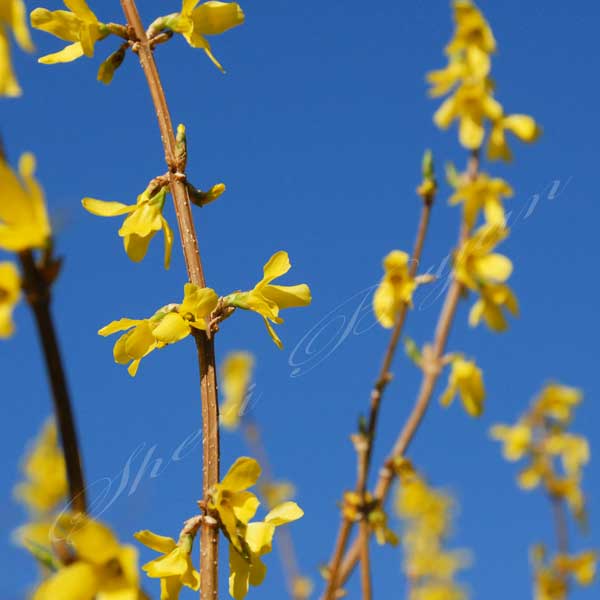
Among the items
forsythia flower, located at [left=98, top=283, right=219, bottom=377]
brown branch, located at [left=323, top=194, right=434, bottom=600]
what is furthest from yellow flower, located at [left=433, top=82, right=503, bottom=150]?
forsythia flower, located at [left=98, top=283, right=219, bottom=377]

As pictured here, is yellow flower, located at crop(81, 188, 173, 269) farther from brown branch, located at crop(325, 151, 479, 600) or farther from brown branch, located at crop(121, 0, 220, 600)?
brown branch, located at crop(325, 151, 479, 600)

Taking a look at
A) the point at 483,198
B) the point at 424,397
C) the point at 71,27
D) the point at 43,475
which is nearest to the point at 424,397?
the point at 424,397

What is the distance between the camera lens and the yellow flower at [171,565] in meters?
0.92

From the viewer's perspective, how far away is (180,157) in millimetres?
1081

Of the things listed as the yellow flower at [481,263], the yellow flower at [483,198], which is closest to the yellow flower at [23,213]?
the yellow flower at [481,263]

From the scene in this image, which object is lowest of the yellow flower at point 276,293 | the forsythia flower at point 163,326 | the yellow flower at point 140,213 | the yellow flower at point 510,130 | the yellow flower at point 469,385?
the forsythia flower at point 163,326

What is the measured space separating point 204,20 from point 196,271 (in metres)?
0.44

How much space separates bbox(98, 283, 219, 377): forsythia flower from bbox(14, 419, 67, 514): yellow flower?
3.75m

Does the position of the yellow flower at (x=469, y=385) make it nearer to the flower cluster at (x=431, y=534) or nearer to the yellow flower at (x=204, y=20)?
the yellow flower at (x=204, y=20)

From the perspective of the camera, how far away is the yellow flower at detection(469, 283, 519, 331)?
2178mm

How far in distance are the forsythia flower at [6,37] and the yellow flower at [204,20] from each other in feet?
1.98

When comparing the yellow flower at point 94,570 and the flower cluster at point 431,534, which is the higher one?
the flower cluster at point 431,534

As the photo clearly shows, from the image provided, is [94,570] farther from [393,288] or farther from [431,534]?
[431,534]

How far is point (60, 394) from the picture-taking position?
1.55 feet
